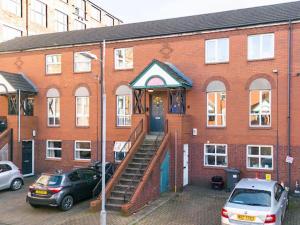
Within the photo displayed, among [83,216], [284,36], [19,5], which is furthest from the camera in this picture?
[19,5]

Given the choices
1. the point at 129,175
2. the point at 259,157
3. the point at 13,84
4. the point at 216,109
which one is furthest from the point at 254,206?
the point at 13,84

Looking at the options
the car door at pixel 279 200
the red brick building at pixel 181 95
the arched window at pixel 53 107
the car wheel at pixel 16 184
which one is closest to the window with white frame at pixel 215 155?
the red brick building at pixel 181 95

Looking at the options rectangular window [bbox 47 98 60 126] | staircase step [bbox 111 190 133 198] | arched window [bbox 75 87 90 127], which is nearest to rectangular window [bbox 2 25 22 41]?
rectangular window [bbox 47 98 60 126]

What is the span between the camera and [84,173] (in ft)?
53.4

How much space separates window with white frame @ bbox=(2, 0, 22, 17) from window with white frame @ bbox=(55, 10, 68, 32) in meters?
5.83

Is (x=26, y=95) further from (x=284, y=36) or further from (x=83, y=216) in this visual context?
(x=284, y=36)

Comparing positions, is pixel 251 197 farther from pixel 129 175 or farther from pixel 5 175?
pixel 5 175

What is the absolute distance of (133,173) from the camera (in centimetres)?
1631

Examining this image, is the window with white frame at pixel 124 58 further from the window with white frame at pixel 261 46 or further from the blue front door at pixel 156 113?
the window with white frame at pixel 261 46

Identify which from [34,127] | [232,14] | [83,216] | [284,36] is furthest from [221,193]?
[34,127]

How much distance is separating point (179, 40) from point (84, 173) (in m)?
8.84

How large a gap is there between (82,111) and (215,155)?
29.3ft

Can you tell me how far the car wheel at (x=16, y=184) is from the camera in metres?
18.3

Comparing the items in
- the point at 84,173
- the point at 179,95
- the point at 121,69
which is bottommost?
the point at 84,173
